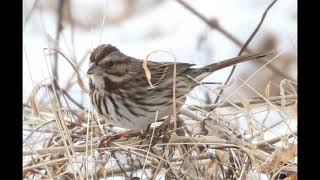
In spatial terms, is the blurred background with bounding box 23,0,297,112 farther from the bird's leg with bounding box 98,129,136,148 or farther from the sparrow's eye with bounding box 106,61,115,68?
the bird's leg with bounding box 98,129,136,148

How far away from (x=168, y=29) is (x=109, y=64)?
2.74 meters

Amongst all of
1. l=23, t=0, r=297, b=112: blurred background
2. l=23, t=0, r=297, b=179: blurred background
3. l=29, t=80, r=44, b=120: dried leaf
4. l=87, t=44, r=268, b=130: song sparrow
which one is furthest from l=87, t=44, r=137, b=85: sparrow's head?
l=23, t=0, r=297, b=112: blurred background

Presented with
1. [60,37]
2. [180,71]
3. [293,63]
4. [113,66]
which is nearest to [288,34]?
[293,63]

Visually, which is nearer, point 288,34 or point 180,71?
point 180,71

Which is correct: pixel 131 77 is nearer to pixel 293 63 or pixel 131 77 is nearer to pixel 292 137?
pixel 292 137

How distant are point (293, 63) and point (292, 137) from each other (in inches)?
93.4

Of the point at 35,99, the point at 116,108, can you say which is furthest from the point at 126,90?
the point at 35,99

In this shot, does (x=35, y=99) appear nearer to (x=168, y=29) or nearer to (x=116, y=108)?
(x=116, y=108)

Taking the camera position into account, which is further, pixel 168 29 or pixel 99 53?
pixel 168 29

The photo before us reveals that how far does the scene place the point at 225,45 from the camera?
6398 mm

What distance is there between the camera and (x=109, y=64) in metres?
4.05

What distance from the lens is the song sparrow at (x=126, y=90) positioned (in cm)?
399

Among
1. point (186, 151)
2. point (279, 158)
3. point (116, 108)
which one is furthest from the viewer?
point (116, 108)

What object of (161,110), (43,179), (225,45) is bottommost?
(43,179)
